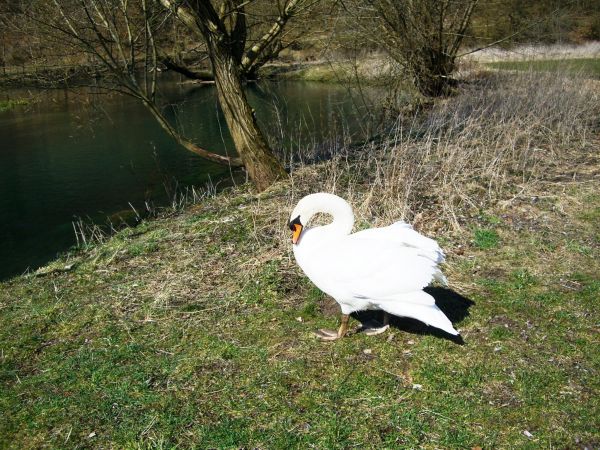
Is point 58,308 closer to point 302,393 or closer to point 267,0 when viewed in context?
point 302,393

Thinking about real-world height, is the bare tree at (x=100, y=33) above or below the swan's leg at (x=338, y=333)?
above

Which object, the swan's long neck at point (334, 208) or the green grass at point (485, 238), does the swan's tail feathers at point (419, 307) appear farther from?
the green grass at point (485, 238)

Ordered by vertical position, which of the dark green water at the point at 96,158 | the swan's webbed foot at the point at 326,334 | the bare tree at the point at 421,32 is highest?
the bare tree at the point at 421,32

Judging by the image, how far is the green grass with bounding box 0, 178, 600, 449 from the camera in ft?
12.6

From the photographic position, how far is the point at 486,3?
742 inches

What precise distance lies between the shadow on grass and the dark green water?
18.4ft

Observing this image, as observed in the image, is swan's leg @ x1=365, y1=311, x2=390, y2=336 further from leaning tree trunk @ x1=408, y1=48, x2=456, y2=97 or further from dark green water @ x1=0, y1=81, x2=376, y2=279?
leaning tree trunk @ x1=408, y1=48, x2=456, y2=97

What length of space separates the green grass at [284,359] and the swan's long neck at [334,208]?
0.99 meters

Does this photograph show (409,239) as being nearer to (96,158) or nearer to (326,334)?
(326,334)

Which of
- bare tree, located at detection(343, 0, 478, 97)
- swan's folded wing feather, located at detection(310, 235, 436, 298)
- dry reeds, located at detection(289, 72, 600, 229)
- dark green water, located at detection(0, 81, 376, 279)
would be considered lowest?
dark green water, located at detection(0, 81, 376, 279)

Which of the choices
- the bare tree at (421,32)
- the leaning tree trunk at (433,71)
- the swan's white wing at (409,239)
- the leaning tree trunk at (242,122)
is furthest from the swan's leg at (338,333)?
the leaning tree trunk at (433,71)

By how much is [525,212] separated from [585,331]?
3.09 metres

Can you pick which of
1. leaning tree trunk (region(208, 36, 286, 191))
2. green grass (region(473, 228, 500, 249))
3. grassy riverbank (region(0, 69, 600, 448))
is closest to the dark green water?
leaning tree trunk (region(208, 36, 286, 191))

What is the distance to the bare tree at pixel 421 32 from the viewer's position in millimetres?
15219
